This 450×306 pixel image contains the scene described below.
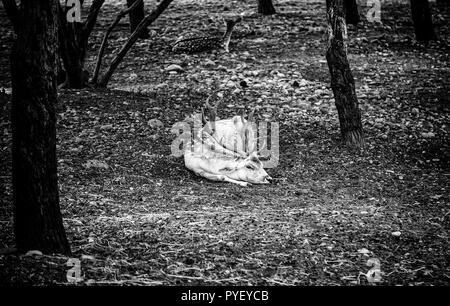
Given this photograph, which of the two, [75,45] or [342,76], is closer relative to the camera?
[342,76]

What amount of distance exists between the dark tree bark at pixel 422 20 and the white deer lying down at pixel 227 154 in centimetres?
634

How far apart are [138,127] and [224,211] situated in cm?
256

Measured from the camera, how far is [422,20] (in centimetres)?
1121

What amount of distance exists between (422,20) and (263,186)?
7058 millimetres

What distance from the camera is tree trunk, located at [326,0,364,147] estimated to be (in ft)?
22.7

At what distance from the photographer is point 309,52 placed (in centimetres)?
1077

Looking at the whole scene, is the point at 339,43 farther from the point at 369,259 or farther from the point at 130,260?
the point at 130,260

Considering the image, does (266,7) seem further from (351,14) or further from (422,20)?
(422,20)

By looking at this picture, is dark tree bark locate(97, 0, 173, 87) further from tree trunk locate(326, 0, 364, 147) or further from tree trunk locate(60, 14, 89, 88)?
tree trunk locate(326, 0, 364, 147)

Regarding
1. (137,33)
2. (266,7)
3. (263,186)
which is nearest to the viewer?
(263,186)

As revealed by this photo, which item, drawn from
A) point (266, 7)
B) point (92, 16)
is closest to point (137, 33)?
point (92, 16)

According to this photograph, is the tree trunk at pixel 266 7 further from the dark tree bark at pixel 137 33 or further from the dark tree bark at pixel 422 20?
the dark tree bark at pixel 137 33

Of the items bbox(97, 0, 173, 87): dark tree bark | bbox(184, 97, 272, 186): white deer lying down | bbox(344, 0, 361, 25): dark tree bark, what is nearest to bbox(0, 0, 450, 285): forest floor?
bbox(184, 97, 272, 186): white deer lying down
